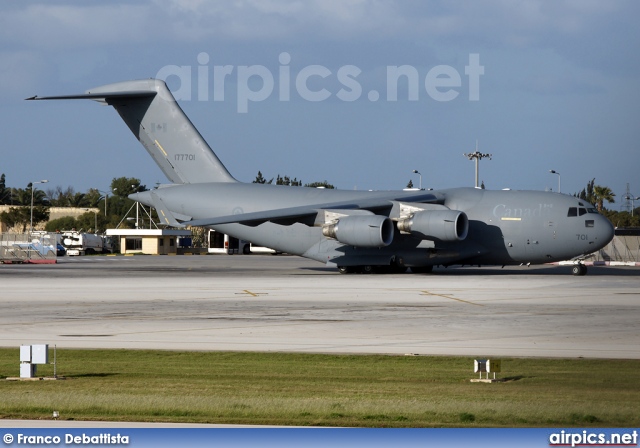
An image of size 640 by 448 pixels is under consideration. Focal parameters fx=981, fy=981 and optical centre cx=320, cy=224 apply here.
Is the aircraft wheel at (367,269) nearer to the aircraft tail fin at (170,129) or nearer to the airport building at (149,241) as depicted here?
the aircraft tail fin at (170,129)

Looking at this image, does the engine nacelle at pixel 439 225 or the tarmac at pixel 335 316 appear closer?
the tarmac at pixel 335 316

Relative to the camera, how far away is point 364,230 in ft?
140

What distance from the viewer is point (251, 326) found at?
2162cm

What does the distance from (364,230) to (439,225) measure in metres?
3.24

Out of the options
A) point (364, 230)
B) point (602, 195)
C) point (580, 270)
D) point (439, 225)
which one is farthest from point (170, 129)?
point (602, 195)

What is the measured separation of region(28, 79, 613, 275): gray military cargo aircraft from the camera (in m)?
43.2

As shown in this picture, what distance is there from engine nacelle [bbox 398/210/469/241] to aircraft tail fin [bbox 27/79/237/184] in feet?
39.1

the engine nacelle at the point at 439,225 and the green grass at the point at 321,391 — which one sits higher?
the engine nacelle at the point at 439,225

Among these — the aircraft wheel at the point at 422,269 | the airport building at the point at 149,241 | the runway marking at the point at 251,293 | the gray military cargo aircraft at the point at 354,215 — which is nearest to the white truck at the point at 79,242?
the airport building at the point at 149,241

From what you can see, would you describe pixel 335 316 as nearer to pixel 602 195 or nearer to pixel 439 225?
pixel 439 225

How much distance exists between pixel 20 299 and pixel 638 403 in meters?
21.6

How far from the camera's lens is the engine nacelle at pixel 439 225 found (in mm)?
42188

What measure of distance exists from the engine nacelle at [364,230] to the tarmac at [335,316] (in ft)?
12.5

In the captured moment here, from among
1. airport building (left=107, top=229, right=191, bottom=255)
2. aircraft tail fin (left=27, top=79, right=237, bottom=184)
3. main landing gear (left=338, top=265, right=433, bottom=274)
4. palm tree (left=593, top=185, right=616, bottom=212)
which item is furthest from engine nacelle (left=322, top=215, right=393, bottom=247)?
palm tree (left=593, top=185, right=616, bottom=212)
